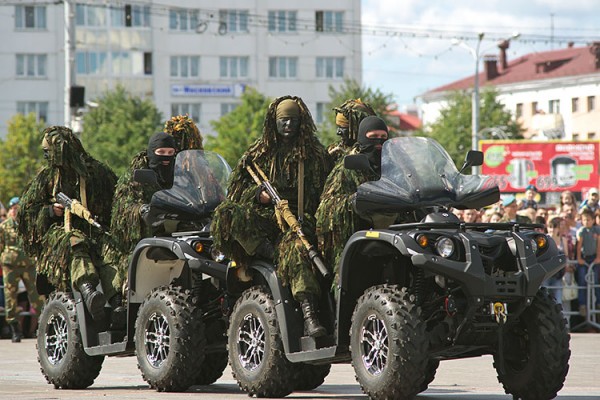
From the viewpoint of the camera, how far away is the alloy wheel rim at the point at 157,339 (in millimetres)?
13125

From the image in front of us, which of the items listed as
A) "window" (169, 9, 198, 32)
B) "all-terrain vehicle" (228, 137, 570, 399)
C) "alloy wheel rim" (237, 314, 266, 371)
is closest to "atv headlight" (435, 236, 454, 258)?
"all-terrain vehicle" (228, 137, 570, 399)

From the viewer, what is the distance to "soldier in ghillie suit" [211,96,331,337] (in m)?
12.5

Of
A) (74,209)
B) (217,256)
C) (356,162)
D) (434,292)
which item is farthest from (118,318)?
(434,292)

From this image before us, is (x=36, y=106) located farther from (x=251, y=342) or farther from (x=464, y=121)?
(x=251, y=342)

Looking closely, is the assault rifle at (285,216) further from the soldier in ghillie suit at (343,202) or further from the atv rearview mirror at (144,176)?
the atv rearview mirror at (144,176)

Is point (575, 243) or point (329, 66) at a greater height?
point (329, 66)

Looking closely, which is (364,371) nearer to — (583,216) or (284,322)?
(284,322)

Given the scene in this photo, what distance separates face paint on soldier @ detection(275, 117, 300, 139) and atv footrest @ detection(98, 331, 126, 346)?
2634 mm

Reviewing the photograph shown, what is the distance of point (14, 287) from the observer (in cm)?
2284

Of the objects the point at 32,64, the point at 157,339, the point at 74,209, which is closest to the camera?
the point at 157,339

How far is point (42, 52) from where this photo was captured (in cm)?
9925

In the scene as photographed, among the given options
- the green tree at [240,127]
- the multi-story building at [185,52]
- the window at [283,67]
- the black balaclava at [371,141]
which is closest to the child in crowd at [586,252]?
the black balaclava at [371,141]

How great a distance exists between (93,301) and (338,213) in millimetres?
3356

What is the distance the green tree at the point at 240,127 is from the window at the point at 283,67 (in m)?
24.8
